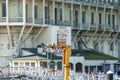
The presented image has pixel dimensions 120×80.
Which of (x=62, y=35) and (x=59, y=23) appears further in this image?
(x=59, y=23)

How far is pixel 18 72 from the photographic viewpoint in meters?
46.1

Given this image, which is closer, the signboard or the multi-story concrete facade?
the multi-story concrete facade

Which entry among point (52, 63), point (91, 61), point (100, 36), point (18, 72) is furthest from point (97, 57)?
point (18, 72)

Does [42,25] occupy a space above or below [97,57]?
above

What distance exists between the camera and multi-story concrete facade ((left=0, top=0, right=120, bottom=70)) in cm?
6153

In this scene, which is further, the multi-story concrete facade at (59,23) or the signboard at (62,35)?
the signboard at (62,35)

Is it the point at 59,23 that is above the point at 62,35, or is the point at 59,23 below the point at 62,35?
above

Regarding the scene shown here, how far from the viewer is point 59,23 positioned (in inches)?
2628

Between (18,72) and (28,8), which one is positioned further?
(28,8)

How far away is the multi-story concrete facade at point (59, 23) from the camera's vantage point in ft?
202

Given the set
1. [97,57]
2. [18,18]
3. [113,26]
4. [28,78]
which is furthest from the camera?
[113,26]

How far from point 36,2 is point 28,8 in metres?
1.65

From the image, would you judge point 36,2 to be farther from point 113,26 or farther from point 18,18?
point 113,26

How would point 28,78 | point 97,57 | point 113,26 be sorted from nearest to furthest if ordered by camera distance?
point 28,78, point 97,57, point 113,26
